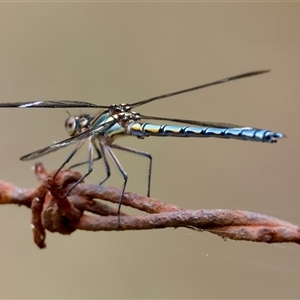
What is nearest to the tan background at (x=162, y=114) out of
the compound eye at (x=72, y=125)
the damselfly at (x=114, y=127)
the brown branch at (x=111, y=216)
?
the damselfly at (x=114, y=127)

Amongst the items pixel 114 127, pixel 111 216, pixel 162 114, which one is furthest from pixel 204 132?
pixel 162 114

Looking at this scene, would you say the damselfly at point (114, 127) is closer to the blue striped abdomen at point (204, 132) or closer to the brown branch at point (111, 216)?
the blue striped abdomen at point (204, 132)

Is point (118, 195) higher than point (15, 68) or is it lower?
lower

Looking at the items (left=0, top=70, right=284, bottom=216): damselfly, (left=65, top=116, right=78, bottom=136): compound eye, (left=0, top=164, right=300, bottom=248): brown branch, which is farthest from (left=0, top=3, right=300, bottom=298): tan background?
(left=0, top=164, right=300, bottom=248): brown branch

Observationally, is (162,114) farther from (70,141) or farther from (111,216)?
(111,216)

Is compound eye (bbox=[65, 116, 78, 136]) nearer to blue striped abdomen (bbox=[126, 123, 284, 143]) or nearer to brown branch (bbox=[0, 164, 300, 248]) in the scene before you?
blue striped abdomen (bbox=[126, 123, 284, 143])

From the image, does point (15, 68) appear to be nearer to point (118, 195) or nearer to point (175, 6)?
point (175, 6)

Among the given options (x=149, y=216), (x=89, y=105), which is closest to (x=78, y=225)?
(x=149, y=216)
